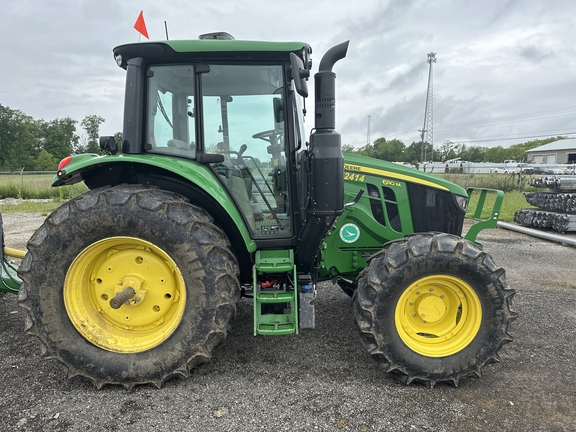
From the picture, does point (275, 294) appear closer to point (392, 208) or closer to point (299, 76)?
point (392, 208)

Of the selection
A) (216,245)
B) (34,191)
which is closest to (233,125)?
(216,245)

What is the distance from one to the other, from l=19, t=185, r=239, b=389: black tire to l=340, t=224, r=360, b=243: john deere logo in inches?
41.9

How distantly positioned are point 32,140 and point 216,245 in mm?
57816

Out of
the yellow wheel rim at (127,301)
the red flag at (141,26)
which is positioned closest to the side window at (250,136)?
the red flag at (141,26)

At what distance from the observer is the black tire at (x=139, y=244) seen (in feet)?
8.44

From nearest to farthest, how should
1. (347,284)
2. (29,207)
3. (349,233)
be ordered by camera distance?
(349,233)
(347,284)
(29,207)

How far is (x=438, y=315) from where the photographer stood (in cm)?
283

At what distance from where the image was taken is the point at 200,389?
2635mm

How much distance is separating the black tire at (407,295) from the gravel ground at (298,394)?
160 millimetres

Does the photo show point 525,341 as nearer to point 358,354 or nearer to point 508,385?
point 508,385

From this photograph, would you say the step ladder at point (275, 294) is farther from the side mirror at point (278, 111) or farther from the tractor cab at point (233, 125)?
the side mirror at point (278, 111)

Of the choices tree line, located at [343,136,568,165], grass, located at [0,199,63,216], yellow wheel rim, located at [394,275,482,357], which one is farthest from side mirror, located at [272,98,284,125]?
tree line, located at [343,136,568,165]

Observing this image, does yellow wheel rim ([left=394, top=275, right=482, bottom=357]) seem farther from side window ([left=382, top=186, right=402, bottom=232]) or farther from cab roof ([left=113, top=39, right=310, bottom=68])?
cab roof ([left=113, top=39, right=310, bottom=68])

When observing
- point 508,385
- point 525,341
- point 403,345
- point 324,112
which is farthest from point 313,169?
point 525,341
